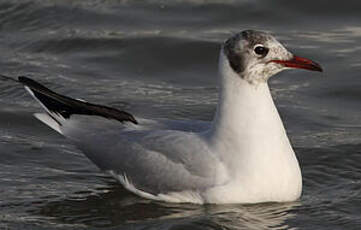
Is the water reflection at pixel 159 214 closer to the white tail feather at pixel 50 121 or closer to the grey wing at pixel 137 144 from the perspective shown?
the grey wing at pixel 137 144

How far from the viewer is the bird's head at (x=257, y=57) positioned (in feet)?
27.0

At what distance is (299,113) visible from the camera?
10.8 metres

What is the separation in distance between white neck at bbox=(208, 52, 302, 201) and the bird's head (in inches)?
2.6

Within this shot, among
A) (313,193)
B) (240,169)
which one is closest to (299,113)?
(313,193)

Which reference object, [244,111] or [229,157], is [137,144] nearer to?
[229,157]

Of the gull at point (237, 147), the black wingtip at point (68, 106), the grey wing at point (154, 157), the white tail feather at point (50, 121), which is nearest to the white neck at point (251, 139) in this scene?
the gull at point (237, 147)

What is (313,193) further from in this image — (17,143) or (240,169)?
(17,143)

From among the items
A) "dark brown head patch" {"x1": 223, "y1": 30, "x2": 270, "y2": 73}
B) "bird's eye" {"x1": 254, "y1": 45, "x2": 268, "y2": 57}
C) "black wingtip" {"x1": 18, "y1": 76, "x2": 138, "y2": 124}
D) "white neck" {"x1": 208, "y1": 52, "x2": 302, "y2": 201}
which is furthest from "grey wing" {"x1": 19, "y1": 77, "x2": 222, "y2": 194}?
"bird's eye" {"x1": 254, "y1": 45, "x2": 268, "y2": 57}

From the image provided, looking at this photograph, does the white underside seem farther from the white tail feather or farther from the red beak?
the white tail feather

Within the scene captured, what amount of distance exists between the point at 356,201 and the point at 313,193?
39cm

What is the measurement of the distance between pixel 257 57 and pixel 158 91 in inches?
132

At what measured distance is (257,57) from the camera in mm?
8227

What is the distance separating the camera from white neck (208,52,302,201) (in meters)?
8.25

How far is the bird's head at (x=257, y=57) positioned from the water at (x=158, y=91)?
0.98m
